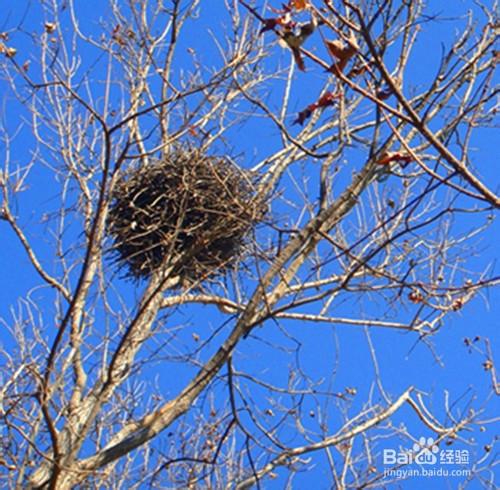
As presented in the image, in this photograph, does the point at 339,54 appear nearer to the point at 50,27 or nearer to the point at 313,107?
the point at 313,107

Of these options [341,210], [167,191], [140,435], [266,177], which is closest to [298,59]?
[341,210]

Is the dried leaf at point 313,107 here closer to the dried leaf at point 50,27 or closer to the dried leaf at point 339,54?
the dried leaf at point 339,54

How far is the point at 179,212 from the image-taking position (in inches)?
159

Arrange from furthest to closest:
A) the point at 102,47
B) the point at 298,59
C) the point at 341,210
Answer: the point at 102,47 < the point at 341,210 < the point at 298,59

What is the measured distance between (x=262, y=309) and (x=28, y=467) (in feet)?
4.81

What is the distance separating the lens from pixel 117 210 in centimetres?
434

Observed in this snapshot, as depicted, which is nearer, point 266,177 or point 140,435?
point 140,435

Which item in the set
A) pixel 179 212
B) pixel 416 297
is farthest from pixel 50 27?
pixel 416 297

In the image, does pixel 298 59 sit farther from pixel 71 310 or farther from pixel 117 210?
pixel 117 210

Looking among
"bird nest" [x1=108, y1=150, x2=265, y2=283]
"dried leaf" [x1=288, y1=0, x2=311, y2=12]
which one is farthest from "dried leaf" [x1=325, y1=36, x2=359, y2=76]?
"bird nest" [x1=108, y1=150, x2=265, y2=283]

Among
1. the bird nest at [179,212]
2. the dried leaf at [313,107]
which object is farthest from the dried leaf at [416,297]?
the dried leaf at [313,107]

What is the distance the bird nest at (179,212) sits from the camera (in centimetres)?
411

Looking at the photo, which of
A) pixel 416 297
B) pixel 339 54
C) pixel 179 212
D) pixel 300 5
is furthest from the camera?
pixel 179 212

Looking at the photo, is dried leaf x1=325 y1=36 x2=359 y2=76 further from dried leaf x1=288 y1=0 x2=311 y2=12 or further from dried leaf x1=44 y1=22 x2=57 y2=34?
dried leaf x1=44 y1=22 x2=57 y2=34
